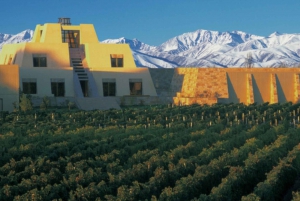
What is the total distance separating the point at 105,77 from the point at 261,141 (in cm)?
2580

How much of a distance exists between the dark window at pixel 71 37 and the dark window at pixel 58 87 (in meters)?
7.17

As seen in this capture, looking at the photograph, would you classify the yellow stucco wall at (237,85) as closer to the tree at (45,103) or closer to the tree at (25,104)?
the tree at (45,103)

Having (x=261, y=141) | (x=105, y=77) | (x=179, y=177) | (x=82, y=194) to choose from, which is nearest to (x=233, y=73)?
(x=105, y=77)

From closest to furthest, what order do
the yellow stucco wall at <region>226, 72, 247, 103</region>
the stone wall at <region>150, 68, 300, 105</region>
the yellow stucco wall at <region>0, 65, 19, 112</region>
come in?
1. the yellow stucco wall at <region>0, 65, 19, 112</region>
2. the stone wall at <region>150, 68, 300, 105</region>
3. the yellow stucco wall at <region>226, 72, 247, 103</region>

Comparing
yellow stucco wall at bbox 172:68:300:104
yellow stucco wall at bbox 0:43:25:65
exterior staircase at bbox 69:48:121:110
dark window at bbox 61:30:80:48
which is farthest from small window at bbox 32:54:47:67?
yellow stucco wall at bbox 172:68:300:104

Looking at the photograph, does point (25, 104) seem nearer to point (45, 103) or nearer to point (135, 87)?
point (45, 103)

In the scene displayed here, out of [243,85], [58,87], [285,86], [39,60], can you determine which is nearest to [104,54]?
[39,60]

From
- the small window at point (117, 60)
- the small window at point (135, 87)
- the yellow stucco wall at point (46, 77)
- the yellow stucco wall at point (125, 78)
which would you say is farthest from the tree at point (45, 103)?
the small window at point (117, 60)

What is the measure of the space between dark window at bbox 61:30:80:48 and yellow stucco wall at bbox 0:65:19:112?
38.2 ft

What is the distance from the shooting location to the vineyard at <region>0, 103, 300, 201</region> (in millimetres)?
19656

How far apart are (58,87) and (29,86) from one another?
2.15m

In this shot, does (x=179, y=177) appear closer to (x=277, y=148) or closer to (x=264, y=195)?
(x=264, y=195)

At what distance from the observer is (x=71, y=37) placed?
191 ft

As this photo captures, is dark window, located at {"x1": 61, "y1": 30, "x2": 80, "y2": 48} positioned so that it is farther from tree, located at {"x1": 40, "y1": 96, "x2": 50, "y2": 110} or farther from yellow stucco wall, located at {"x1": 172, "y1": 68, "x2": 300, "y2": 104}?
tree, located at {"x1": 40, "y1": 96, "x2": 50, "y2": 110}
